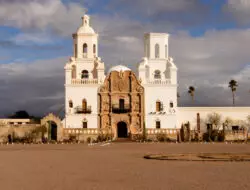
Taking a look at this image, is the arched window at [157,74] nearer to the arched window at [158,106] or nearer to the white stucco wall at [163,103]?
the white stucco wall at [163,103]

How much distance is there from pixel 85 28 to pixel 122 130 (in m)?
12.8

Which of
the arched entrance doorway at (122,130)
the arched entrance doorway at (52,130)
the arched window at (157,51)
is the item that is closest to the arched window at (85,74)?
the arched entrance doorway at (122,130)

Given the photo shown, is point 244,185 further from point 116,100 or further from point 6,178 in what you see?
point 116,100

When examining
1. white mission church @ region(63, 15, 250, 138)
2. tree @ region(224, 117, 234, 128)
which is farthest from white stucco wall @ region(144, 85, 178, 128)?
tree @ region(224, 117, 234, 128)

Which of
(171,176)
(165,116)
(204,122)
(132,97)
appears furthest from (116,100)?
(171,176)

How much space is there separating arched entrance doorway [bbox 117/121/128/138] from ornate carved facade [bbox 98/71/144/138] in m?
0.79

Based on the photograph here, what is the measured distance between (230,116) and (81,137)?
17.5m

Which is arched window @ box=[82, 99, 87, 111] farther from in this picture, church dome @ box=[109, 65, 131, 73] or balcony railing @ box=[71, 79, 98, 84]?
church dome @ box=[109, 65, 131, 73]

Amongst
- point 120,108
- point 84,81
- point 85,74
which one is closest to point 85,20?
point 85,74

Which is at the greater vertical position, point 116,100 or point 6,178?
point 116,100

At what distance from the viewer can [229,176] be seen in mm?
17703

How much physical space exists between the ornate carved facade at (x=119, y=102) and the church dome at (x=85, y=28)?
18.9 ft

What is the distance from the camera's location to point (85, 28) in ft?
199

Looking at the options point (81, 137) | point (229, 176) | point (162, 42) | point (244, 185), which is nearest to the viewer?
point (244, 185)
